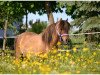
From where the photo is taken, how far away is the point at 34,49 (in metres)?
13.8

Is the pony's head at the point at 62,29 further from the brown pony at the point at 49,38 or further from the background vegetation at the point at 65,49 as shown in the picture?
the background vegetation at the point at 65,49

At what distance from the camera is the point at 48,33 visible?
44.4ft

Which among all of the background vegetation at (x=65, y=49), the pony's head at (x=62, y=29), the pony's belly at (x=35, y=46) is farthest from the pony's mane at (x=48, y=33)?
the background vegetation at (x=65, y=49)

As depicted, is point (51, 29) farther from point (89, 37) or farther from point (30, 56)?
point (89, 37)

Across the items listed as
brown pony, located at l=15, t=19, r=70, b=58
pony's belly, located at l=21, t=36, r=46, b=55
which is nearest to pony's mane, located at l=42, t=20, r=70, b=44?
brown pony, located at l=15, t=19, r=70, b=58

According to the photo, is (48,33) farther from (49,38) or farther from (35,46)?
(35,46)

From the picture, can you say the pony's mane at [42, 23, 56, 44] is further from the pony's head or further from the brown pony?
the pony's head

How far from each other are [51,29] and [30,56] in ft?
4.82

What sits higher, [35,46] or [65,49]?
[35,46]

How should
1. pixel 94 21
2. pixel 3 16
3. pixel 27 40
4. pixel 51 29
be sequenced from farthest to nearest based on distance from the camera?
1. pixel 3 16
2. pixel 94 21
3. pixel 27 40
4. pixel 51 29

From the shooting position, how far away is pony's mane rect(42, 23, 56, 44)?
13.5 metres

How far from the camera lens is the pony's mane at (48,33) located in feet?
44.3

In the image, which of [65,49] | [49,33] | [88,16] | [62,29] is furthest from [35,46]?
[88,16]

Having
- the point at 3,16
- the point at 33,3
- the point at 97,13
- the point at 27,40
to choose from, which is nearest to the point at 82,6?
the point at 97,13
